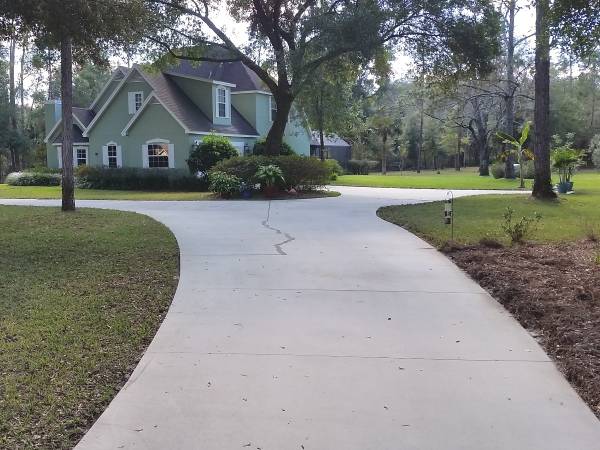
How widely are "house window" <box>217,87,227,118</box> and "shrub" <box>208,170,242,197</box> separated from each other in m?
11.1

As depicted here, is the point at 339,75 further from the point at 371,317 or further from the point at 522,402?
the point at 522,402

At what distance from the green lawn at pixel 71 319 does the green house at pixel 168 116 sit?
58.5ft

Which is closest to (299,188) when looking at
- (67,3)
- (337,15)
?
(337,15)

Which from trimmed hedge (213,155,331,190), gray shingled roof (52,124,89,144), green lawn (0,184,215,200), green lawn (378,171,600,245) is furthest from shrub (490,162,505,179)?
gray shingled roof (52,124,89,144)

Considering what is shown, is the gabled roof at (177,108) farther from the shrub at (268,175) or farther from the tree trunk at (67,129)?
the tree trunk at (67,129)

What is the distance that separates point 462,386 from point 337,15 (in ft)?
55.3

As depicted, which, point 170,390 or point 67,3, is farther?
point 67,3

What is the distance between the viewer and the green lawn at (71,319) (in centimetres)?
359

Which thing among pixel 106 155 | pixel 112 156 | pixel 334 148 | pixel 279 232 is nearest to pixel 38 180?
pixel 106 155

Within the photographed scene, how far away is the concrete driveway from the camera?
336 centimetres

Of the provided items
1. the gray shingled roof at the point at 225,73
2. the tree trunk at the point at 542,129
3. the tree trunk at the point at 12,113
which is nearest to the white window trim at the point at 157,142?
the gray shingled roof at the point at 225,73

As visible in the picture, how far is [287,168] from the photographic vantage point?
2020 cm

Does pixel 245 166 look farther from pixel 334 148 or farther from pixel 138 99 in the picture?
pixel 334 148

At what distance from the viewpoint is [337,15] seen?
746 inches
